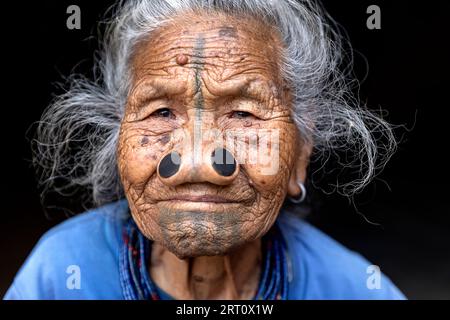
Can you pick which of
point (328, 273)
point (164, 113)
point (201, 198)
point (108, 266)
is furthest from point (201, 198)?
point (328, 273)

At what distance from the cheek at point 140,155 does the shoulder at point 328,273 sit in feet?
3.04

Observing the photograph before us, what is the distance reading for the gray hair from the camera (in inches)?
86.6

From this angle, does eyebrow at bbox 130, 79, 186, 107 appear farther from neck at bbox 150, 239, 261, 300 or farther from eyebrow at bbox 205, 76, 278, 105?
neck at bbox 150, 239, 261, 300

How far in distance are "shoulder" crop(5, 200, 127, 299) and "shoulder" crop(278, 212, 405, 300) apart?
787 millimetres

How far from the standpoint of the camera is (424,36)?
366 centimetres

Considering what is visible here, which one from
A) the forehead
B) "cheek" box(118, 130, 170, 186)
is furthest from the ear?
"cheek" box(118, 130, 170, 186)

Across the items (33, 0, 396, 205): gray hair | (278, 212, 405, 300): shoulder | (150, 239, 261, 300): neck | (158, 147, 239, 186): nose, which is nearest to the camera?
(158, 147, 239, 186): nose

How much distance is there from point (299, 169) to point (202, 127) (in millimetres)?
600

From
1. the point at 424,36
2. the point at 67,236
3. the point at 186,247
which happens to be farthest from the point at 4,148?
the point at 424,36

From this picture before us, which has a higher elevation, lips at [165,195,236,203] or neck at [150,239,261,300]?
lips at [165,195,236,203]

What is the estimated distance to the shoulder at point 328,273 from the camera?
260cm

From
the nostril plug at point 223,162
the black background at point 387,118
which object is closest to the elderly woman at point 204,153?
the nostril plug at point 223,162

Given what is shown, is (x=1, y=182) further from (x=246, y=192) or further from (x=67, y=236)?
(x=246, y=192)

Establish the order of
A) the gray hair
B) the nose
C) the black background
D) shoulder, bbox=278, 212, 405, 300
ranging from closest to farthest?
the nose < the gray hair < shoulder, bbox=278, 212, 405, 300 < the black background
